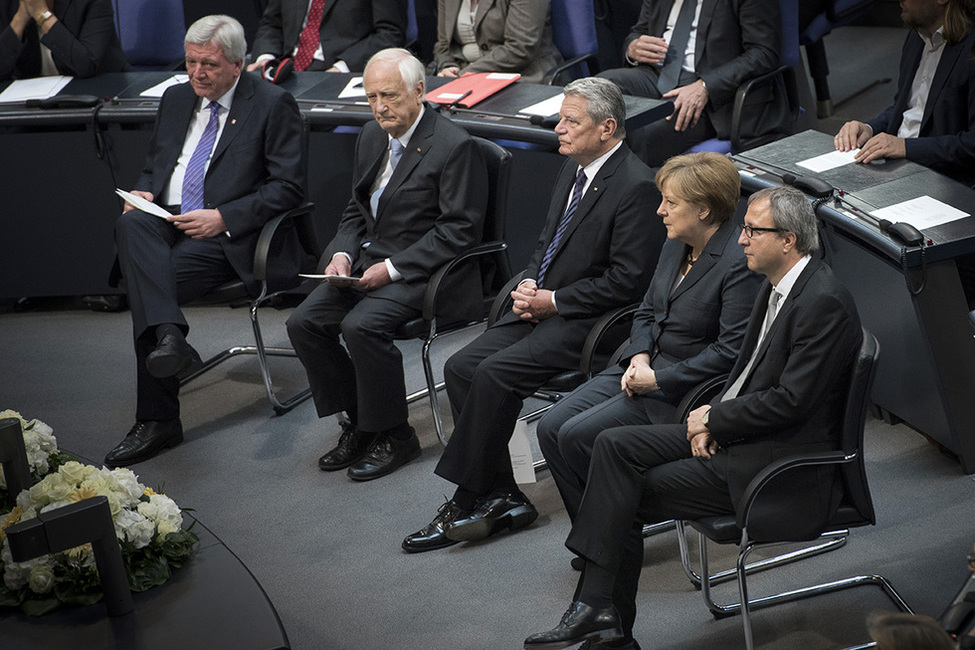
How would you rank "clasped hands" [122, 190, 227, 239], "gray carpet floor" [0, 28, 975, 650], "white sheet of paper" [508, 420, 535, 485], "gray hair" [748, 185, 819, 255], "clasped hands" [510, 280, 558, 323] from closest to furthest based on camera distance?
"gray hair" [748, 185, 819, 255]
"gray carpet floor" [0, 28, 975, 650]
"white sheet of paper" [508, 420, 535, 485]
"clasped hands" [510, 280, 558, 323]
"clasped hands" [122, 190, 227, 239]

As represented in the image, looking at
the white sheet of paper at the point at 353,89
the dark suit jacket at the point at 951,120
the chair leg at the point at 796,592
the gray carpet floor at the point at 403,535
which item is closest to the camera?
the chair leg at the point at 796,592

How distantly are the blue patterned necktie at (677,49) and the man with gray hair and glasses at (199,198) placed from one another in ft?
5.41

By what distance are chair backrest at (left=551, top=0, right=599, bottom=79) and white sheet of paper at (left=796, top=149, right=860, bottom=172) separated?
184cm

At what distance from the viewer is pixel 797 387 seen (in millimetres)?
2742

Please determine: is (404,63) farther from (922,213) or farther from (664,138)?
(922,213)

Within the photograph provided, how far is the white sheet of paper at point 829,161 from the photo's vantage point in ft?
13.0

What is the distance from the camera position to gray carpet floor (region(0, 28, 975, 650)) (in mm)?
3164

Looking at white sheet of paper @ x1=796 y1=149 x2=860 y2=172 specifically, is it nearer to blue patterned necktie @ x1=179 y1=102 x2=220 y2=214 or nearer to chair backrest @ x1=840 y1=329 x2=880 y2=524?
chair backrest @ x1=840 y1=329 x2=880 y2=524

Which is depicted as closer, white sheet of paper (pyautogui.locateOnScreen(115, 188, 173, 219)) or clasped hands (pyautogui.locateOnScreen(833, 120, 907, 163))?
clasped hands (pyautogui.locateOnScreen(833, 120, 907, 163))

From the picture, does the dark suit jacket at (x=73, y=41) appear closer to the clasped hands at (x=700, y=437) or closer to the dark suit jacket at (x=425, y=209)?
the dark suit jacket at (x=425, y=209)

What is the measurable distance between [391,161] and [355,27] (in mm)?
1834

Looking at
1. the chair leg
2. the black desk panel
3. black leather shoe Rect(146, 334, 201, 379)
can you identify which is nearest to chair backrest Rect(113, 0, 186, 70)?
black leather shoe Rect(146, 334, 201, 379)

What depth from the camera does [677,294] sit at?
3.31 metres

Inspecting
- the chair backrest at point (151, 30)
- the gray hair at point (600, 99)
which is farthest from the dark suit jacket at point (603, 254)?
the chair backrest at point (151, 30)
